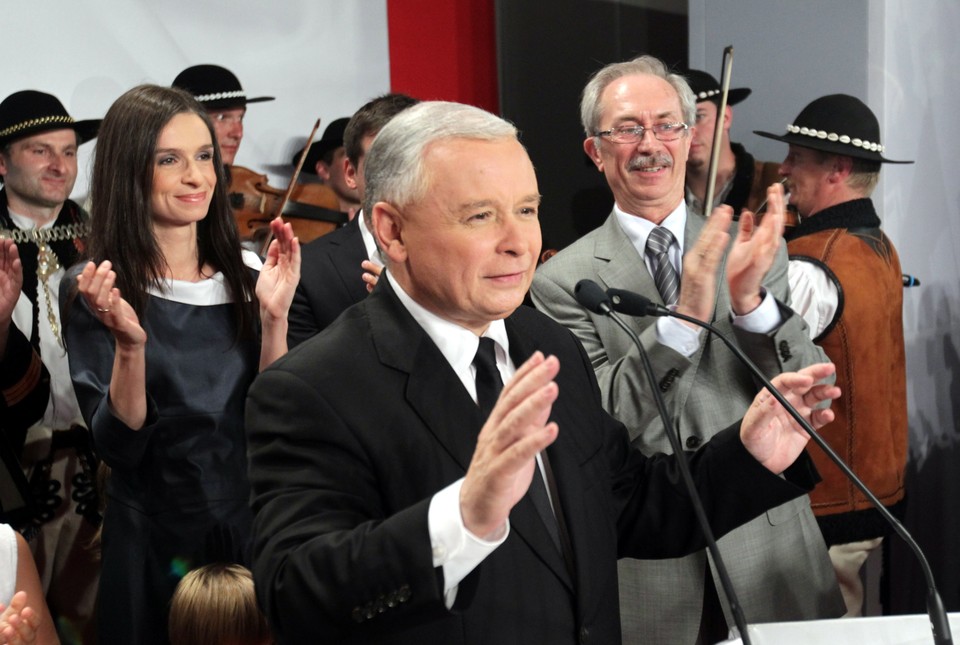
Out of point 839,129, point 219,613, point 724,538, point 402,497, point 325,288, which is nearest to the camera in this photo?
point 402,497

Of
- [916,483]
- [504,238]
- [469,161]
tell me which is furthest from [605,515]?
[916,483]

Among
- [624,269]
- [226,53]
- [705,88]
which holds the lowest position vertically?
[624,269]

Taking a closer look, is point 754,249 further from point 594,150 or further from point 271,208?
point 271,208

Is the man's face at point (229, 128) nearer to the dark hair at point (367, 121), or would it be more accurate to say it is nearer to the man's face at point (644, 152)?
the dark hair at point (367, 121)

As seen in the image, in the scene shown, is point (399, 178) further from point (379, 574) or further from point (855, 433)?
point (855, 433)

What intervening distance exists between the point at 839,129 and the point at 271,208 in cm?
214

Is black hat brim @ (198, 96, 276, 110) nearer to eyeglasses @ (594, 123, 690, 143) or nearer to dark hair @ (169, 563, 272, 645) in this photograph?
eyeglasses @ (594, 123, 690, 143)

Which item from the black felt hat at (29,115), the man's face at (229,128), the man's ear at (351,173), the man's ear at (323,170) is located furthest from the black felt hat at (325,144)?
the man's ear at (351,173)

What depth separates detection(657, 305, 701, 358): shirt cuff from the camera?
2.48 m

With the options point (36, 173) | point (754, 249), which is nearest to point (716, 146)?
point (754, 249)

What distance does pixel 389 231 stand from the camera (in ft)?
6.18

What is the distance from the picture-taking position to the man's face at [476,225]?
179cm

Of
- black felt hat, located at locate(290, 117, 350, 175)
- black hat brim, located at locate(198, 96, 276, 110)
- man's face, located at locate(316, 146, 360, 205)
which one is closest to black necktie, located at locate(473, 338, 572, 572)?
man's face, located at locate(316, 146, 360, 205)

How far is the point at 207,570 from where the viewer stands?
8.38 feet
